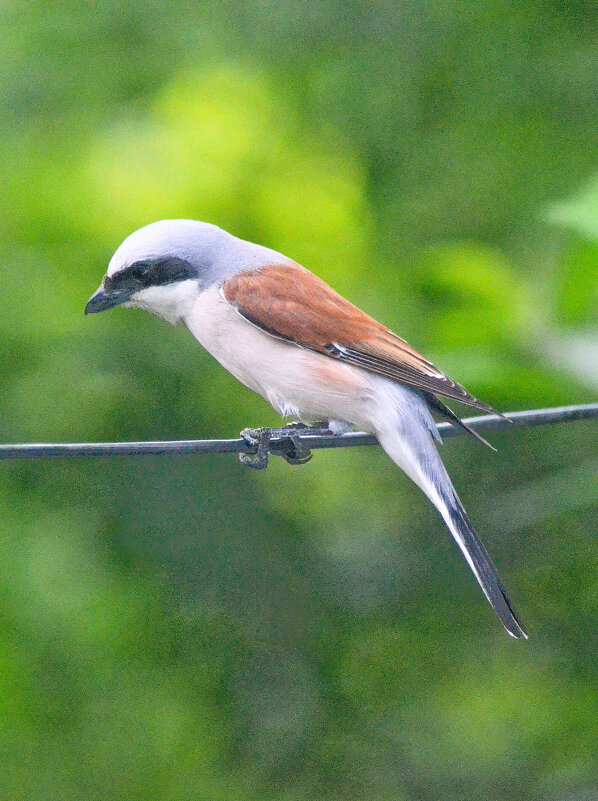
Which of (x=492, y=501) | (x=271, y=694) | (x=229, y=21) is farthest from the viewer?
(x=229, y=21)

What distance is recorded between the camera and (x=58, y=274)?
3.37 meters

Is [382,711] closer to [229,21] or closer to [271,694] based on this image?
[271,694]

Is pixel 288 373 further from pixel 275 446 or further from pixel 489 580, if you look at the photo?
pixel 489 580

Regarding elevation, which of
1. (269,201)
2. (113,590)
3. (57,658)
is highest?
(269,201)

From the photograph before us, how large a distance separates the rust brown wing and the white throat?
4.6 inches

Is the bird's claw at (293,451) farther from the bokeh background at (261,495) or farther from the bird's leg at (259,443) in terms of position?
the bokeh background at (261,495)

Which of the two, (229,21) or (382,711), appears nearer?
(382,711)

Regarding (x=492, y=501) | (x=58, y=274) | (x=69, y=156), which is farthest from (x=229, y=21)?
(x=492, y=501)

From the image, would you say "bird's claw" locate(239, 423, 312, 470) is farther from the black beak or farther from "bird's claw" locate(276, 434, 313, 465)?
the black beak

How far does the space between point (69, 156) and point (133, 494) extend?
1262mm

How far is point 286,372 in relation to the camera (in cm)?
286

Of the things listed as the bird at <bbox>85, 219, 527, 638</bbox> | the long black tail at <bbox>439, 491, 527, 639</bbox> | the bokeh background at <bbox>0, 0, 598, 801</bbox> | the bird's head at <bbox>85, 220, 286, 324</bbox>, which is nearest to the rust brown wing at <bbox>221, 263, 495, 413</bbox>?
the bird at <bbox>85, 219, 527, 638</bbox>

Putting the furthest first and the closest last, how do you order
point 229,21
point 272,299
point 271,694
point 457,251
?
1. point 229,21
2. point 271,694
3. point 457,251
4. point 272,299

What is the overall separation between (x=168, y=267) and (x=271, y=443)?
672 millimetres
